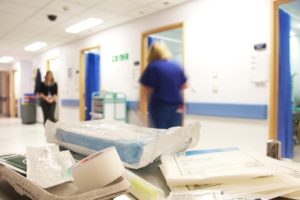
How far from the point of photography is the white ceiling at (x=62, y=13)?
Result: 4.07 m

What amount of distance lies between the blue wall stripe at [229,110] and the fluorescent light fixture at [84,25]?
8.50 feet

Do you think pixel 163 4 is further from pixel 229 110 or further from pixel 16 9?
pixel 16 9

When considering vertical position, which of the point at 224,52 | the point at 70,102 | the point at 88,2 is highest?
the point at 88,2

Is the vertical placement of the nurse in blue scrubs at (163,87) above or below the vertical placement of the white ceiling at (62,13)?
below

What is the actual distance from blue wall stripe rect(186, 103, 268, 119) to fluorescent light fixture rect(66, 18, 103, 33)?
259 centimetres

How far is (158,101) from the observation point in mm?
3020

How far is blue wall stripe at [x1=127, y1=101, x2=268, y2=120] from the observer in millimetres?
3193

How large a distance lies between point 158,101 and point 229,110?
1107 mm

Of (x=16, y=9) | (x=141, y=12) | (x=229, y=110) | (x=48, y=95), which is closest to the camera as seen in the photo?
(x=229, y=110)

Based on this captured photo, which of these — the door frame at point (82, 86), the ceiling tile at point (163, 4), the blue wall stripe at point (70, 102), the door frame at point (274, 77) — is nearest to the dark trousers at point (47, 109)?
the door frame at point (82, 86)

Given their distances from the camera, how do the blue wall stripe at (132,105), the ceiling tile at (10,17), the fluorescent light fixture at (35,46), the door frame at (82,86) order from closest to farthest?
the ceiling tile at (10,17), the blue wall stripe at (132,105), the door frame at (82,86), the fluorescent light fixture at (35,46)

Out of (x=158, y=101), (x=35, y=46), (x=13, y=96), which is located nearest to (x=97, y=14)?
(x=158, y=101)

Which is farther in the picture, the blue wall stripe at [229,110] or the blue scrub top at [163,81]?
the blue wall stripe at [229,110]

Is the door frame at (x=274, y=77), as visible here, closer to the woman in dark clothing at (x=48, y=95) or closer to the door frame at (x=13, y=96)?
the woman in dark clothing at (x=48, y=95)
